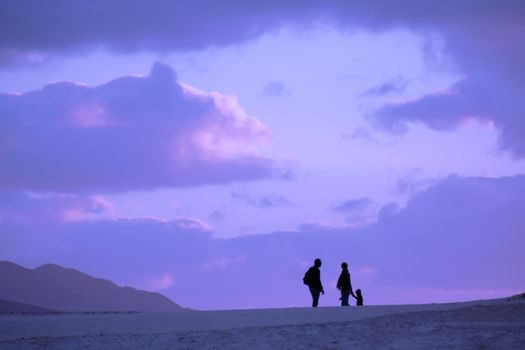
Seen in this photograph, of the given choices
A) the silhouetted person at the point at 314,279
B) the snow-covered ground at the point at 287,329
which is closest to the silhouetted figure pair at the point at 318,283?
the silhouetted person at the point at 314,279

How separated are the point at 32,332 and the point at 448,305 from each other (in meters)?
12.9

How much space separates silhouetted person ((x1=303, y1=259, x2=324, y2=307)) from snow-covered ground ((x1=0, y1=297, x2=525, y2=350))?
2.66m

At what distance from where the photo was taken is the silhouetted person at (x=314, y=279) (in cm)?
2977

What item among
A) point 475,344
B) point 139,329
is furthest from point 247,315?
point 475,344

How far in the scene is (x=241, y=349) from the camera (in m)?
20.7

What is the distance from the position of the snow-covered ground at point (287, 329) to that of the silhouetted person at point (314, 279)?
2660 millimetres

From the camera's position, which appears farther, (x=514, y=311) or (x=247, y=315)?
(x=247, y=315)

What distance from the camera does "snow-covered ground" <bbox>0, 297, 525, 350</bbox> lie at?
20.8 meters

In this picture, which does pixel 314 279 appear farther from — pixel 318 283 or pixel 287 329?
pixel 287 329

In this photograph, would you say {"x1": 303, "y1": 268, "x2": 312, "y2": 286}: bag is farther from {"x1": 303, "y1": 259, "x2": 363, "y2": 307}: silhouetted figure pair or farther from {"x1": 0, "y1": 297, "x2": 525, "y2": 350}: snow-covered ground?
{"x1": 0, "y1": 297, "x2": 525, "y2": 350}: snow-covered ground

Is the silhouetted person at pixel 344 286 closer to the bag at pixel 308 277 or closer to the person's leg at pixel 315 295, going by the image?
the person's leg at pixel 315 295

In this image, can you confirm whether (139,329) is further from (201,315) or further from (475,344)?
(475,344)

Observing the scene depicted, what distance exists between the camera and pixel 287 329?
22422 millimetres

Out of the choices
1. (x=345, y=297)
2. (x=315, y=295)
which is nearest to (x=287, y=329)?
(x=315, y=295)
